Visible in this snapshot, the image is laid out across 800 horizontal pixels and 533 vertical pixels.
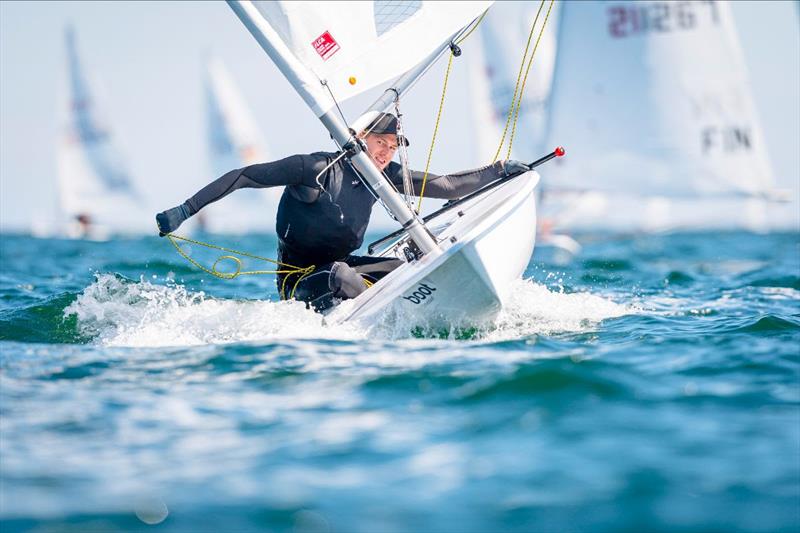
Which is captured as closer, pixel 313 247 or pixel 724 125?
pixel 313 247

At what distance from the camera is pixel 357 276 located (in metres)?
5.26

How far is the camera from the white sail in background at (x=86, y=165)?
26484mm

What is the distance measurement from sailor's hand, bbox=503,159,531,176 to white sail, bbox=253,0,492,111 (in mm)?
1008

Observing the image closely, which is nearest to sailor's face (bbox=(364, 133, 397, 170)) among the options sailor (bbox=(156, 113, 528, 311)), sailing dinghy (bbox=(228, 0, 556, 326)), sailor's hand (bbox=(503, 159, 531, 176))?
sailor (bbox=(156, 113, 528, 311))

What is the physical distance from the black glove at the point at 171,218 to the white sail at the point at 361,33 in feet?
2.88

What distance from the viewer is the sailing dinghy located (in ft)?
15.2

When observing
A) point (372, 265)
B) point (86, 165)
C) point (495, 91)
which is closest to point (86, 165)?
point (86, 165)

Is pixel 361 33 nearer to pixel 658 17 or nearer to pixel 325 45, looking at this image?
pixel 325 45

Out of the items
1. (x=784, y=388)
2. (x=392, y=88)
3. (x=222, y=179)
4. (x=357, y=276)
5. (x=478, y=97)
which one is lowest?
(x=784, y=388)

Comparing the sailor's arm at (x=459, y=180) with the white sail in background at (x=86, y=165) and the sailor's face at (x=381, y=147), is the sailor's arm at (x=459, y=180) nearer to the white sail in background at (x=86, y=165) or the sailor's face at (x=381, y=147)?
the sailor's face at (x=381, y=147)

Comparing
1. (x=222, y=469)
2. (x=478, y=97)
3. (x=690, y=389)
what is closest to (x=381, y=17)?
(x=690, y=389)

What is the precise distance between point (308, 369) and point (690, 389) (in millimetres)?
1567

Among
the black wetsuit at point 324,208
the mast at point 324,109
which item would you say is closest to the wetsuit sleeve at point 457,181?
the black wetsuit at point 324,208

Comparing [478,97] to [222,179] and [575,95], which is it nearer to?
[575,95]
